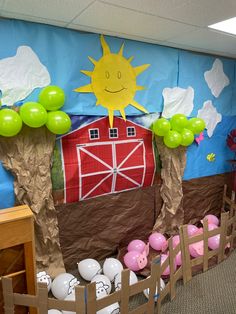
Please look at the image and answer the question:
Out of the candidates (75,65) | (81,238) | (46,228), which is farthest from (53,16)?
(81,238)

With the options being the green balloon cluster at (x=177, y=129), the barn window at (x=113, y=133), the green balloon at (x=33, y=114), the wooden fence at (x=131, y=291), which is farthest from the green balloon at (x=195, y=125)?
the green balloon at (x=33, y=114)

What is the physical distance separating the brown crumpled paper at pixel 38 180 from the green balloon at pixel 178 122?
1.27 metres

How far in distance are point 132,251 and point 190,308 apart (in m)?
0.69

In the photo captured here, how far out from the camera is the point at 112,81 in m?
2.31

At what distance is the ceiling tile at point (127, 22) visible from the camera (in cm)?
172

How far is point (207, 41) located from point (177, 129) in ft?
2.92

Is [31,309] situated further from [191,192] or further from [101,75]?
[191,192]

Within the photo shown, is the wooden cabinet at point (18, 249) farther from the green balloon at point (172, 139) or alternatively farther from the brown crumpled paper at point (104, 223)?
the green balloon at point (172, 139)

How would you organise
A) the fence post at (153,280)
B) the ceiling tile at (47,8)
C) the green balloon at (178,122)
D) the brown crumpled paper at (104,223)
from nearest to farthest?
1. the ceiling tile at (47,8)
2. the fence post at (153,280)
3. the brown crumpled paper at (104,223)
4. the green balloon at (178,122)

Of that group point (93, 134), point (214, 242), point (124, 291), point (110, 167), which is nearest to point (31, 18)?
point (93, 134)

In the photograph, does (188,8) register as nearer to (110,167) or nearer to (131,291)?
(110,167)

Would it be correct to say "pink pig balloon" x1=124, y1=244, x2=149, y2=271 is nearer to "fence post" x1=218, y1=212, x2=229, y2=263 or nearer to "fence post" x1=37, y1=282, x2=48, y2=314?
"fence post" x1=218, y1=212, x2=229, y2=263

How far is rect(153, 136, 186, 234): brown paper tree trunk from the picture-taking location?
110 inches

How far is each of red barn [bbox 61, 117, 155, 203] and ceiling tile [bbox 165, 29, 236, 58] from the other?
3.01 feet
